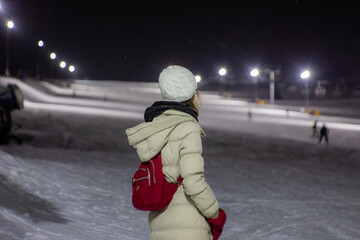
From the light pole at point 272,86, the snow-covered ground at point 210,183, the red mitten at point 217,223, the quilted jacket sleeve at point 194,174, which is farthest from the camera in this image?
the light pole at point 272,86

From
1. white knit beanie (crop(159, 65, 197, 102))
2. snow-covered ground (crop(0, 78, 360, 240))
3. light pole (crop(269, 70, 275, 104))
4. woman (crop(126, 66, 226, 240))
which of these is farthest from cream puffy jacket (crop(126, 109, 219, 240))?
light pole (crop(269, 70, 275, 104))

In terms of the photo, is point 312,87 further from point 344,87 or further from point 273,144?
point 273,144

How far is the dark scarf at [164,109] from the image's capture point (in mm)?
2496

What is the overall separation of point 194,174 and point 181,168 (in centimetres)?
8

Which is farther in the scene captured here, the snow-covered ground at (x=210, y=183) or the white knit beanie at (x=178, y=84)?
the snow-covered ground at (x=210, y=183)

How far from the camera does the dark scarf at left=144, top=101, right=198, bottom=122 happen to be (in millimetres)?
2496

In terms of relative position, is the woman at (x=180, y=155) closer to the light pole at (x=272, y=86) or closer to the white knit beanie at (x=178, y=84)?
the white knit beanie at (x=178, y=84)

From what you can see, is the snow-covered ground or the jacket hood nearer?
the jacket hood

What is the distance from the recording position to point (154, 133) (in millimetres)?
2432

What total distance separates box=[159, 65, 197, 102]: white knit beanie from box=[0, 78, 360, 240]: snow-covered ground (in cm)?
323

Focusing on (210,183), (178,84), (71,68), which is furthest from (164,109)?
(71,68)

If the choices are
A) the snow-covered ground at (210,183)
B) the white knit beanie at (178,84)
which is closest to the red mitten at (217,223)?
the white knit beanie at (178,84)

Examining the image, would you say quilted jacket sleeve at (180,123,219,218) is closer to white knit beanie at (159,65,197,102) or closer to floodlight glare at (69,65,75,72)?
white knit beanie at (159,65,197,102)

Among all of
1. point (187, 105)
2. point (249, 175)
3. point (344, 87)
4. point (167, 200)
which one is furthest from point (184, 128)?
point (344, 87)
